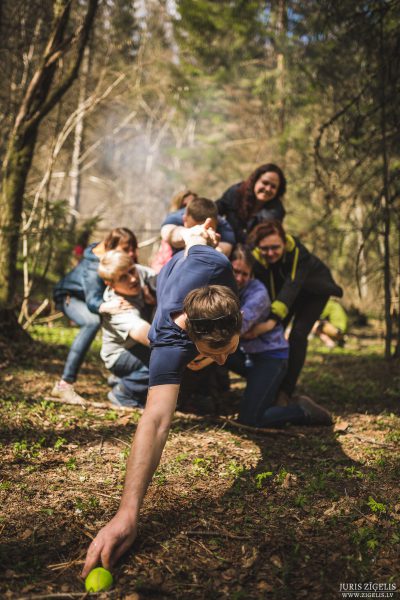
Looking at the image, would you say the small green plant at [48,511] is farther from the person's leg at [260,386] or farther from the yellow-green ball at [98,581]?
the person's leg at [260,386]

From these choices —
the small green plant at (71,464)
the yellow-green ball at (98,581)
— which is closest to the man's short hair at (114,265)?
the small green plant at (71,464)

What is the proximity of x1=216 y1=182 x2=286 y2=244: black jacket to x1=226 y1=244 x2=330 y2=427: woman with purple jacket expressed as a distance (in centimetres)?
71

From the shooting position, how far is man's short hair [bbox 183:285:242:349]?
2480mm

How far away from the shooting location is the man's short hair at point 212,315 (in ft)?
8.14

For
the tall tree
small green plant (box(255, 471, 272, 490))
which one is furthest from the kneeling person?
the tall tree

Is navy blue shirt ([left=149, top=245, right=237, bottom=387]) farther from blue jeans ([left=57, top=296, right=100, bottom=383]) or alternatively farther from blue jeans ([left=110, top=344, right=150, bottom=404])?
blue jeans ([left=57, top=296, right=100, bottom=383])

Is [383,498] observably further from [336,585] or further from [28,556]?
[28,556]

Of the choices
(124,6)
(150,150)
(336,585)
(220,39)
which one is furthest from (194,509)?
(150,150)

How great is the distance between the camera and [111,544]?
2.12 m

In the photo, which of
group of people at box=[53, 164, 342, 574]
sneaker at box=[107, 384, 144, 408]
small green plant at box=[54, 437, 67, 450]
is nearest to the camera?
group of people at box=[53, 164, 342, 574]

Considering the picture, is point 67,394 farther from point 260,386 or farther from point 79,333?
point 260,386

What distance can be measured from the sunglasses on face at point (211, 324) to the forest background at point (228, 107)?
346 centimetres

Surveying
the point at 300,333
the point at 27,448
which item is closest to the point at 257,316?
the point at 300,333

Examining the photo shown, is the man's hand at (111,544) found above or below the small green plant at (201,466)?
above
